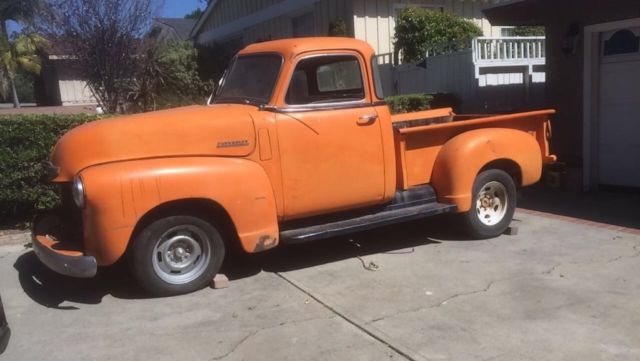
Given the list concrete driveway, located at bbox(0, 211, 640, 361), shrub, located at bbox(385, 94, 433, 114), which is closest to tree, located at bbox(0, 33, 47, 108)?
shrub, located at bbox(385, 94, 433, 114)

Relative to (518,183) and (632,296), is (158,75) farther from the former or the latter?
(632,296)

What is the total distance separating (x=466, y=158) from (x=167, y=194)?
3.15 meters

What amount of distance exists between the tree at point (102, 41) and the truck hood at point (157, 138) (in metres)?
8.82

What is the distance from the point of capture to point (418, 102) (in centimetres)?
1173

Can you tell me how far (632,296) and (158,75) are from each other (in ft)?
37.5

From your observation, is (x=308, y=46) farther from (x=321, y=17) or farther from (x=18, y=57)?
(x=18, y=57)

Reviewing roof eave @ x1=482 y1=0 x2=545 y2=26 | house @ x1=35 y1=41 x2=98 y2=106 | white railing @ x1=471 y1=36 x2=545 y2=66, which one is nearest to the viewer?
→ roof eave @ x1=482 y1=0 x2=545 y2=26

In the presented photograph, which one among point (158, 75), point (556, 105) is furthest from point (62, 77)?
point (556, 105)

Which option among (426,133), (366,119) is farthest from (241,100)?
(426,133)

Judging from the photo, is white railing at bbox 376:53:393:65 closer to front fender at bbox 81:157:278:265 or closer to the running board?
the running board

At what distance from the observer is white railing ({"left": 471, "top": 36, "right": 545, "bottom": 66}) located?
12391 mm

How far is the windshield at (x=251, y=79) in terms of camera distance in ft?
19.3

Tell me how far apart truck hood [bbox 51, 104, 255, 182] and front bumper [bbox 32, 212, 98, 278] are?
57cm

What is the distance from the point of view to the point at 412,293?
5.28m
